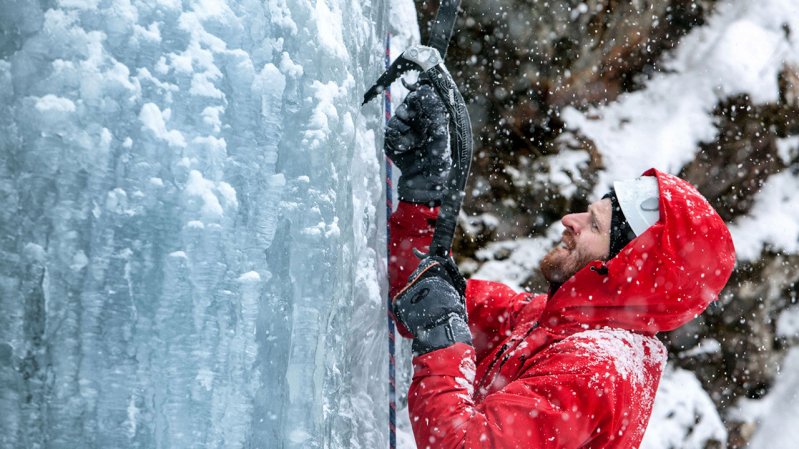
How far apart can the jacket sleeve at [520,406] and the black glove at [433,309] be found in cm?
4

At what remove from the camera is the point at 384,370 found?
2.07 metres

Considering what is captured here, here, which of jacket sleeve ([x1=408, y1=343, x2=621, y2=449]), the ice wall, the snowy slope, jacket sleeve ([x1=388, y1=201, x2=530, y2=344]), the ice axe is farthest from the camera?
the snowy slope

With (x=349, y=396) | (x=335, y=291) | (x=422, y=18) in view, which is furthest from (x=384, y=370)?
(x=422, y=18)

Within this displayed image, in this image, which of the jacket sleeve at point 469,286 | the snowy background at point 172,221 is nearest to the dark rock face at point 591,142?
the jacket sleeve at point 469,286

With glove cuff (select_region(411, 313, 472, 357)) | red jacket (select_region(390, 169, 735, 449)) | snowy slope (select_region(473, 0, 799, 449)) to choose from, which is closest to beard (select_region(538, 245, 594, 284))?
red jacket (select_region(390, 169, 735, 449))

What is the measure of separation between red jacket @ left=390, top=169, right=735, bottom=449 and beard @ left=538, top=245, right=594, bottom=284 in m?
0.10

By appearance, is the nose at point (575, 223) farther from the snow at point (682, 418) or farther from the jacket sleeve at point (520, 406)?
the snow at point (682, 418)

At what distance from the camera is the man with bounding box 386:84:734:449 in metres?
1.53

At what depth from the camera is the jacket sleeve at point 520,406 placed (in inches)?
59.1

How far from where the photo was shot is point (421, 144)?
191 centimetres

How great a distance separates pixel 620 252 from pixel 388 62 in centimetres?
99

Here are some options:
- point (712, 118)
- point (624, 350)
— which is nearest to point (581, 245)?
point (624, 350)

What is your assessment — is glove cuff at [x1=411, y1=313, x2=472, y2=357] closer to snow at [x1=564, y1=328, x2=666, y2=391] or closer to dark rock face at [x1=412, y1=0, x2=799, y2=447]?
snow at [x1=564, y1=328, x2=666, y2=391]

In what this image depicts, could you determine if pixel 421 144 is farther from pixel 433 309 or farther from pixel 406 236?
pixel 433 309
